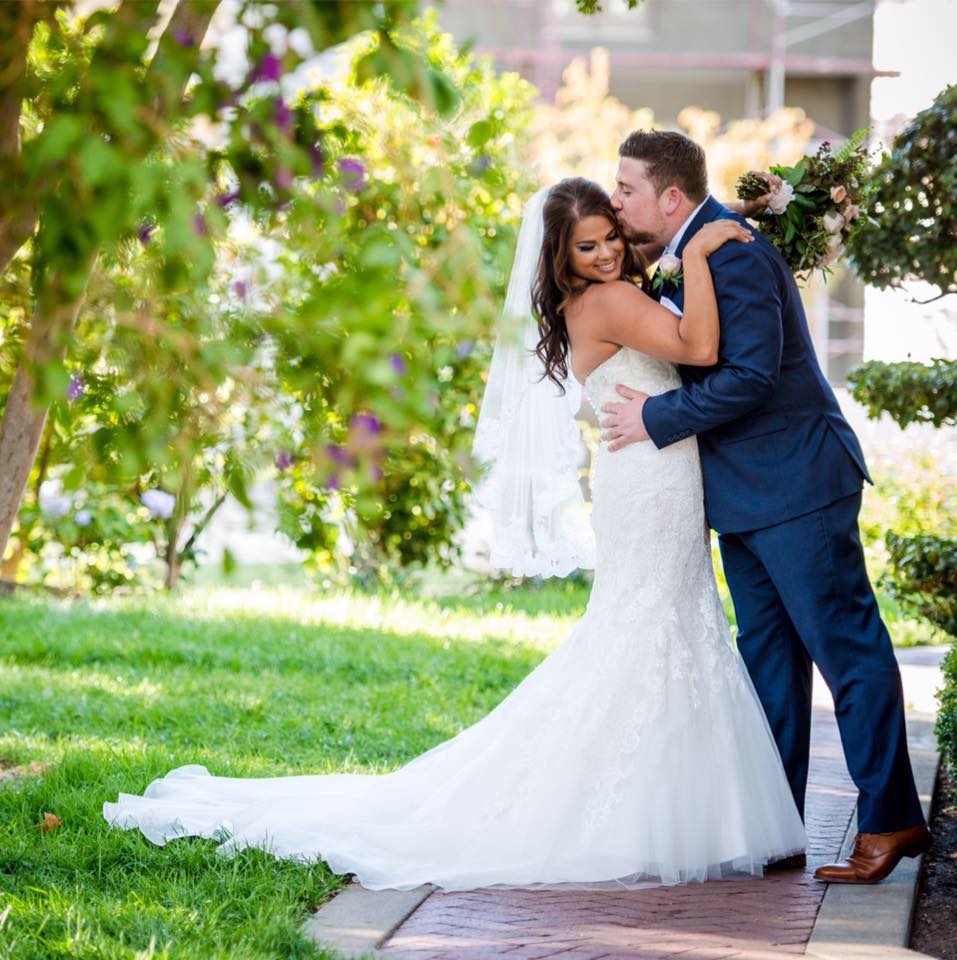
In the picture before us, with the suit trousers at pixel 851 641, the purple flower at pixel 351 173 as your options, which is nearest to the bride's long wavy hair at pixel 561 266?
the suit trousers at pixel 851 641

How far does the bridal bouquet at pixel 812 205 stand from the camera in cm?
440

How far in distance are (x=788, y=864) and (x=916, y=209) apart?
228 cm

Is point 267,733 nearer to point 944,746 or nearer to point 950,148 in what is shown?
point 944,746

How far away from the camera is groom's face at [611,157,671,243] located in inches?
165

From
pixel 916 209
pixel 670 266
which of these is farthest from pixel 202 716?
pixel 916 209

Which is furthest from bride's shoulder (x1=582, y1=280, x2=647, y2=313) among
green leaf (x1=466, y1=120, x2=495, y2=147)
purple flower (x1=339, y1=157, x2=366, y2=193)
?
green leaf (x1=466, y1=120, x2=495, y2=147)

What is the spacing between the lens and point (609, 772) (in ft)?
13.3

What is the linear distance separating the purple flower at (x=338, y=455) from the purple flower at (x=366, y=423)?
43 mm

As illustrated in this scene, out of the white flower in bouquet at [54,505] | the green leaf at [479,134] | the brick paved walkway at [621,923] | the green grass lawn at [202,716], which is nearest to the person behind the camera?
the green leaf at [479,134]

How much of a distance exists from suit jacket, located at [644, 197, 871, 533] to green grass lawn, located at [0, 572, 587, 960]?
165 centimetres

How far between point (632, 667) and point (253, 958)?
4.83 feet

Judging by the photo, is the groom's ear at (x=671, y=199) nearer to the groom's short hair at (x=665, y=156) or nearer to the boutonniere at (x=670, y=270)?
the groom's short hair at (x=665, y=156)

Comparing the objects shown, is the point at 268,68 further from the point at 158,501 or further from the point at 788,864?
the point at 158,501

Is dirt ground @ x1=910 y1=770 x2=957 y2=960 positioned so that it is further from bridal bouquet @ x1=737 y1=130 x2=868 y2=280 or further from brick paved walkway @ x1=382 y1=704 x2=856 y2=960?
bridal bouquet @ x1=737 y1=130 x2=868 y2=280
